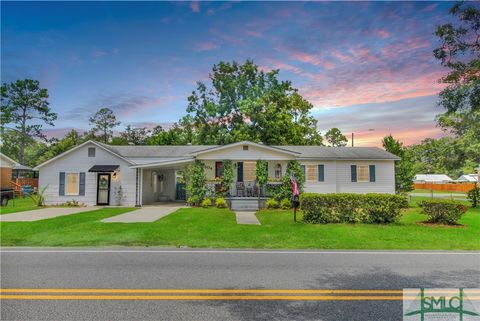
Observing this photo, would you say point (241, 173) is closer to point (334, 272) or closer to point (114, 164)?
point (114, 164)

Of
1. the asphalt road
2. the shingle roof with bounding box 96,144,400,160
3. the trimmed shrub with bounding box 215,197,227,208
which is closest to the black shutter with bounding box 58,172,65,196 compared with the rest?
the shingle roof with bounding box 96,144,400,160

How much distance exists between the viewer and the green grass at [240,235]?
8883 mm

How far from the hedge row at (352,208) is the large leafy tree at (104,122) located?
1984 inches

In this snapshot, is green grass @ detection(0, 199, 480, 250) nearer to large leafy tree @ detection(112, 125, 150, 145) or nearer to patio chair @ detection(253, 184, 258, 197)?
patio chair @ detection(253, 184, 258, 197)

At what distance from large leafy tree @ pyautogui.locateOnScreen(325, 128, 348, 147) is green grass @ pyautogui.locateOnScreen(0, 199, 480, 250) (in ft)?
165

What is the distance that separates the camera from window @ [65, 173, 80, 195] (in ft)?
70.4

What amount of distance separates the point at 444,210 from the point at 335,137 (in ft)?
168

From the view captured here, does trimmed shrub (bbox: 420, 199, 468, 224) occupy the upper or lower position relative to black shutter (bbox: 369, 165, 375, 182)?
lower

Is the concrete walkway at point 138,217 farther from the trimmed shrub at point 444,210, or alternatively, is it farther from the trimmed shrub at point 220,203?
the trimmed shrub at point 444,210

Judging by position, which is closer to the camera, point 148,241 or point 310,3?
point 148,241

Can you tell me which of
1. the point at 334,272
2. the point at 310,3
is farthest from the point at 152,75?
the point at 334,272

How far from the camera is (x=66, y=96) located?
21875 mm

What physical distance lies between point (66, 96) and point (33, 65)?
409 centimetres

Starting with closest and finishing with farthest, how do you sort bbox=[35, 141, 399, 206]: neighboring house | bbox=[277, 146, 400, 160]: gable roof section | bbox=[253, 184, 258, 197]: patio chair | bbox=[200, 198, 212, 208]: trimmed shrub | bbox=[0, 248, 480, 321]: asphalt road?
bbox=[0, 248, 480, 321]: asphalt road < bbox=[200, 198, 212, 208]: trimmed shrub < bbox=[35, 141, 399, 206]: neighboring house < bbox=[253, 184, 258, 197]: patio chair < bbox=[277, 146, 400, 160]: gable roof section
